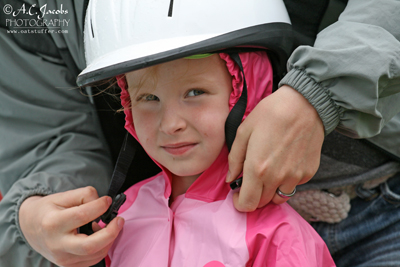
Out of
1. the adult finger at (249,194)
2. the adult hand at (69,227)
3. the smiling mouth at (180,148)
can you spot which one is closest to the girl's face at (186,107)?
the smiling mouth at (180,148)

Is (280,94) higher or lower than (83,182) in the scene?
higher

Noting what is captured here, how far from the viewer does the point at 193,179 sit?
948 millimetres

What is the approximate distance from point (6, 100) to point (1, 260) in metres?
0.52

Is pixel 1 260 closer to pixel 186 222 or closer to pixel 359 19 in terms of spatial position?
pixel 186 222

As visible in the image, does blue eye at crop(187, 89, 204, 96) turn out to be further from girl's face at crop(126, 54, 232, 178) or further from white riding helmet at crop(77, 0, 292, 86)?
white riding helmet at crop(77, 0, 292, 86)

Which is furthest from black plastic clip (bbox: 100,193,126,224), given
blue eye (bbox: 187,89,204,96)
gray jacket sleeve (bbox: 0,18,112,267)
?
blue eye (bbox: 187,89,204,96)

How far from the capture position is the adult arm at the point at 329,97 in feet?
2.11

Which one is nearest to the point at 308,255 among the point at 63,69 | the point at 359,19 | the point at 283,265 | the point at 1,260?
the point at 283,265

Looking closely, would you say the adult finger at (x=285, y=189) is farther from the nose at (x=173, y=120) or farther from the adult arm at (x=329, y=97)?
the nose at (x=173, y=120)

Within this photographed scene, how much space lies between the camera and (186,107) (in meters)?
0.78

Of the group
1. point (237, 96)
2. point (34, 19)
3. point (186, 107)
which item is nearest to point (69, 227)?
point (186, 107)

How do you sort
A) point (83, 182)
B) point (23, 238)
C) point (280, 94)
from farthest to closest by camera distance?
1. point (83, 182)
2. point (23, 238)
3. point (280, 94)

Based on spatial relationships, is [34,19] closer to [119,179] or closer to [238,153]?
[119,179]

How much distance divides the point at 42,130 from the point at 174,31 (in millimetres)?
687
